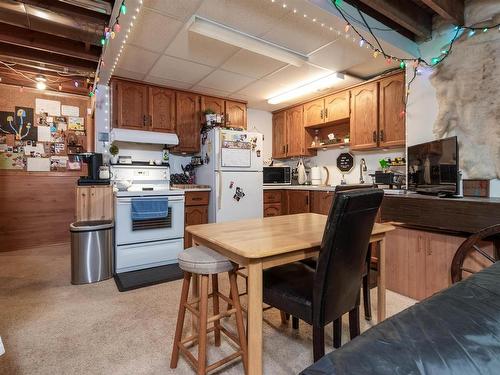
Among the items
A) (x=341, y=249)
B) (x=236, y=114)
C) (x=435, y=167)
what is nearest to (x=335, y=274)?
(x=341, y=249)

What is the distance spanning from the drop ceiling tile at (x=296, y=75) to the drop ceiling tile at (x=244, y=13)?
0.96m

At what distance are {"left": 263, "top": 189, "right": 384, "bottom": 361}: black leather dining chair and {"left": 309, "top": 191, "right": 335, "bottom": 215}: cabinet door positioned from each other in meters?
2.38

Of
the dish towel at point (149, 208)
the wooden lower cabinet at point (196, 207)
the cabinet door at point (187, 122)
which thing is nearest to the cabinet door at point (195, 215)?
the wooden lower cabinet at point (196, 207)

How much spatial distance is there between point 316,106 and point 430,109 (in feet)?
6.11

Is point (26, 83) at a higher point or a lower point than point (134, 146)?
higher

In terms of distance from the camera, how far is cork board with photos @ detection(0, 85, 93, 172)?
13.1 feet

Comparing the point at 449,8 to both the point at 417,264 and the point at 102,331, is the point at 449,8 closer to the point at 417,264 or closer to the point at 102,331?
the point at 417,264

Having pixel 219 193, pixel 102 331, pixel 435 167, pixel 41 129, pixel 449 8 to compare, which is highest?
pixel 449 8

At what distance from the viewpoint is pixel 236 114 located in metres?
4.73

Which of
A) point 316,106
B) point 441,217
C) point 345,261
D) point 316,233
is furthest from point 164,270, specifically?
point 316,106

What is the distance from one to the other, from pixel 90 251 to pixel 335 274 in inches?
103

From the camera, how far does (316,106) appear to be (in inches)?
174

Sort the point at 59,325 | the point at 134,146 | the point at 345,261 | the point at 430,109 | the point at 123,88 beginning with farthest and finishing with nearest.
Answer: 1. the point at 134,146
2. the point at 123,88
3. the point at 430,109
4. the point at 59,325
5. the point at 345,261

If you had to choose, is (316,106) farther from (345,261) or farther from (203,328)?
(203,328)
